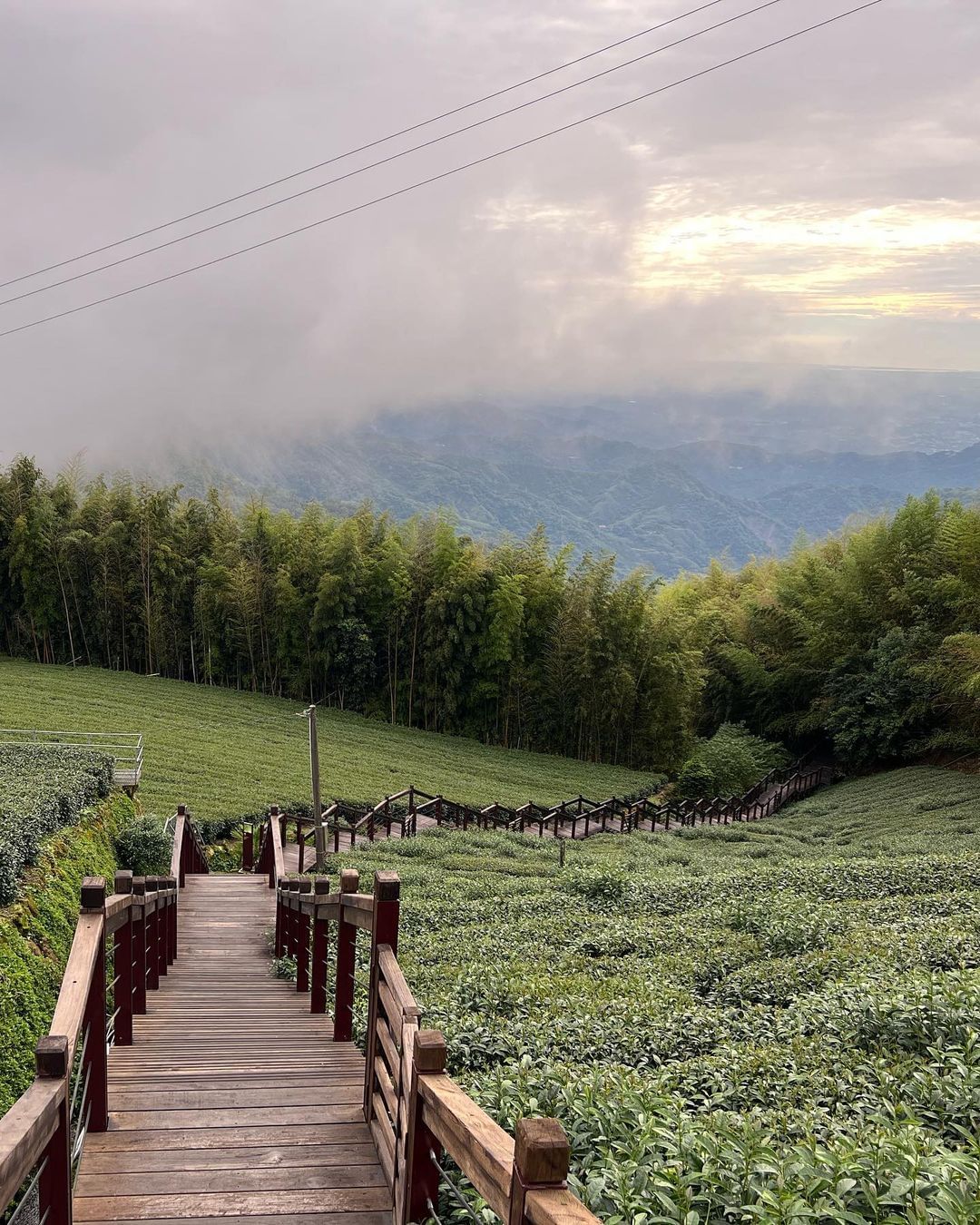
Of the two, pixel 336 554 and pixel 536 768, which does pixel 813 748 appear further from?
pixel 336 554

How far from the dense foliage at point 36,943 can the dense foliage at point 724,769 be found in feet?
68.2

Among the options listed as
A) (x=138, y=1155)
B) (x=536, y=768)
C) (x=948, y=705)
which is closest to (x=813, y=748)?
(x=948, y=705)

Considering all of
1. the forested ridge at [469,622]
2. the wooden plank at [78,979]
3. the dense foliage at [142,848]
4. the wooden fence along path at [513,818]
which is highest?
the forested ridge at [469,622]

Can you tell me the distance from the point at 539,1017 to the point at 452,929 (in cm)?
335

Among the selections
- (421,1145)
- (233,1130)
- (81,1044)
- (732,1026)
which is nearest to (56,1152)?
(421,1145)

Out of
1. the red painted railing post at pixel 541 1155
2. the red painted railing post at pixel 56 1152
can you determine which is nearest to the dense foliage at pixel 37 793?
the red painted railing post at pixel 56 1152

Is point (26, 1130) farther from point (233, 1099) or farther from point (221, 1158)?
point (233, 1099)

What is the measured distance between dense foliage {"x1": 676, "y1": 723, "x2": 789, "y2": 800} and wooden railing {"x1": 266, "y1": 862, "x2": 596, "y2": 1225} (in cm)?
2490

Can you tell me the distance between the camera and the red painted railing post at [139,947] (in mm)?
4906

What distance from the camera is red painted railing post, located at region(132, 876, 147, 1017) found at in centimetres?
491

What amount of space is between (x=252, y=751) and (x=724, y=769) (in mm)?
13899

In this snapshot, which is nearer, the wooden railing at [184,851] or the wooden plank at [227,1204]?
the wooden plank at [227,1204]

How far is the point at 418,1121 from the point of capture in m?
2.50

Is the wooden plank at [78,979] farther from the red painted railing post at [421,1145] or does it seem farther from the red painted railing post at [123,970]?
the red painted railing post at [123,970]
